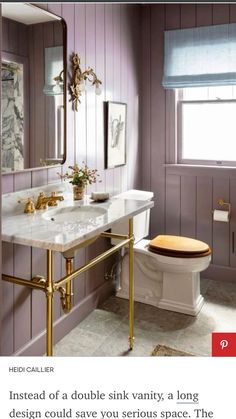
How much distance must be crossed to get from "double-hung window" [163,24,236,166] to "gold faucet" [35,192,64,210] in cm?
139

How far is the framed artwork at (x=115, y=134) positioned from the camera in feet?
7.64

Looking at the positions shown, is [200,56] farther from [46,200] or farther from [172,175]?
[46,200]

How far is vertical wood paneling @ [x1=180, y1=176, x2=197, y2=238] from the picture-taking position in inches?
110

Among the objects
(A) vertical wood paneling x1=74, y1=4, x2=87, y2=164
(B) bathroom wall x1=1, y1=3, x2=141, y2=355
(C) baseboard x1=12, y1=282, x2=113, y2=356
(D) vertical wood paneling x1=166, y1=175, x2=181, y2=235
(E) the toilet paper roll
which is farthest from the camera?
(D) vertical wood paneling x1=166, y1=175, x2=181, y2=235

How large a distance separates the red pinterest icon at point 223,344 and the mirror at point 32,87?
1.00 meters

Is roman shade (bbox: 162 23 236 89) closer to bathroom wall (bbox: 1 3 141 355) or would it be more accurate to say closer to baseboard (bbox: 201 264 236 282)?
bathroom wall (bbox: 1 3 141 355)

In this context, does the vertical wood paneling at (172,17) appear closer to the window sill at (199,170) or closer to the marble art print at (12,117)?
the window sill at (199,170)

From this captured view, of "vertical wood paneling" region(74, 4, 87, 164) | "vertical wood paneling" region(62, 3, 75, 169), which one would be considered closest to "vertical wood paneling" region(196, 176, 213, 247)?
"vertical wood paneling" region(74, 4, 87, 164)

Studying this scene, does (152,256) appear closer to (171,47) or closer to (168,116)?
(168,116)

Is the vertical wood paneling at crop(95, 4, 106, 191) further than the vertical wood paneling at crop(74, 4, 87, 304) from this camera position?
Yes

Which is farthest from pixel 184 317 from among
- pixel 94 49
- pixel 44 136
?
pixel 94 49

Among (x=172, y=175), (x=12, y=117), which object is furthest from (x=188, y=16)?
(x=12, y=117)

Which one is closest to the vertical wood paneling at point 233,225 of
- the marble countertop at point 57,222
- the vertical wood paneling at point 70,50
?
the marble countertop at point 57,222

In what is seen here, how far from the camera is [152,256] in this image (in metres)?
2.30
